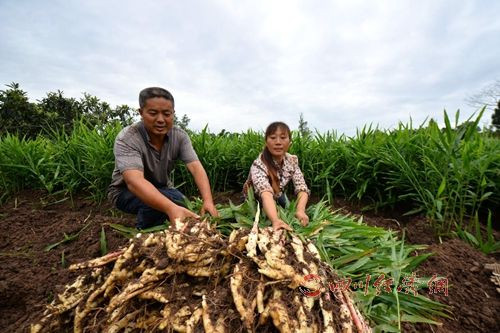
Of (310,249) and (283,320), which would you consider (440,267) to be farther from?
(283,320)

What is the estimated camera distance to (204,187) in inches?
82.4

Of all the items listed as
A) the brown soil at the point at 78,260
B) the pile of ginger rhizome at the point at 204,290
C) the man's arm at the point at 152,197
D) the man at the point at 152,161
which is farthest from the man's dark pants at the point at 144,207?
the pile of ginger rhizome at the point at 204,290

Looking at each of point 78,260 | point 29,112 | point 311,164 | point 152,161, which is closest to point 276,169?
point 311,164

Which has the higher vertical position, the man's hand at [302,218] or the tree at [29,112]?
the tree at [29,112]

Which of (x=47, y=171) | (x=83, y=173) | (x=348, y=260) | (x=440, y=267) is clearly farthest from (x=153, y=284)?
(x=47, y=171)

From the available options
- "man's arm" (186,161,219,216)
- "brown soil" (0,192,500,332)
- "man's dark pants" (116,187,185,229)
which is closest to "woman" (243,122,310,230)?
"man's arm" (186,161,219,216)

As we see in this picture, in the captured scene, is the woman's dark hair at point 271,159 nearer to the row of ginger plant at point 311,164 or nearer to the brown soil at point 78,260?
the row of ginger plant at point 311,164

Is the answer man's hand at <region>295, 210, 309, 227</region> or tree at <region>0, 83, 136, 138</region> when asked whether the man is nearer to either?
man's hand at <region>295, 210, 309, 227</region>

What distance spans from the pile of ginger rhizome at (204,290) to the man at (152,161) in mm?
506

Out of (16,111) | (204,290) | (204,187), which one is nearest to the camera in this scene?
(204,290)

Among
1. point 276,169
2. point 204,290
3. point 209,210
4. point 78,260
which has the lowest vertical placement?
point 78,260

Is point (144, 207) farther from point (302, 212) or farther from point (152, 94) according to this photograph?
point (302, 212)

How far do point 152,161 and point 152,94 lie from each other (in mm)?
531

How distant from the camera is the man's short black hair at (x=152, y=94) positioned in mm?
1977
